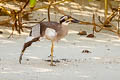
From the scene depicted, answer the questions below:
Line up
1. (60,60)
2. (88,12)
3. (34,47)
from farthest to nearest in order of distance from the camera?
(88,12) → (34,47) → (60,60)

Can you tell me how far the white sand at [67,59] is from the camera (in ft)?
12.5

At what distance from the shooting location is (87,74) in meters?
3.86

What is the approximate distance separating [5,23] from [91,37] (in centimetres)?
116

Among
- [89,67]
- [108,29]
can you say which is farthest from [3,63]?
[108,29]

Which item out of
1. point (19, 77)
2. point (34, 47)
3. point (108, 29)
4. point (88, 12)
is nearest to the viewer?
point (19, 77)

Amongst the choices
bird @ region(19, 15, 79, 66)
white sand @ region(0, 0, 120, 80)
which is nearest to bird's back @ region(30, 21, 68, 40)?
bird @ region(19, 15, 79, 66)

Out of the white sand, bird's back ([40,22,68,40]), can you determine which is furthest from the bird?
the white sand

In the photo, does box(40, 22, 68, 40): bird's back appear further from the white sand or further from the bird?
the white sand

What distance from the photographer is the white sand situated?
3805mm

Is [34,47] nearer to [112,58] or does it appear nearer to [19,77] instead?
[112,58]

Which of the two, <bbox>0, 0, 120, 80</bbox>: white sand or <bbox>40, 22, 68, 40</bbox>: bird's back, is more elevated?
<bbox>40, 22, 68, 40</bbox>: bird's back

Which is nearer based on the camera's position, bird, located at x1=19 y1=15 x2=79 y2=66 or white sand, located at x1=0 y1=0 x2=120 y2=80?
white sand, located at x1=0 y1=0 x2=120 y2=80

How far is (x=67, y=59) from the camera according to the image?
4.45 meters

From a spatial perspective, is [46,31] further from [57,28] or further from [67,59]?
[67,59]
